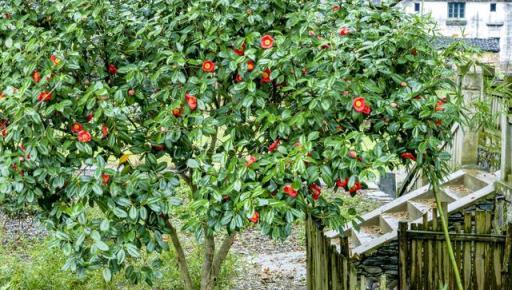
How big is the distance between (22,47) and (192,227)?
5.50 ft

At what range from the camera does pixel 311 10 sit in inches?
165

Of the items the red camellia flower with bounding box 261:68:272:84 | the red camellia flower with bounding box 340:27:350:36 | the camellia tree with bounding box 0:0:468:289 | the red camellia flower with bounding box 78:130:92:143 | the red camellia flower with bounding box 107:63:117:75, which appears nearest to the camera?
the camellia tree with bounding box 0:0:468:289

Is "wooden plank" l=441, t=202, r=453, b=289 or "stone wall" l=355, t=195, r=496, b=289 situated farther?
"stone wall" l=355, t=195, r=496, b=289

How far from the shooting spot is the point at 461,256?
17.8 ft

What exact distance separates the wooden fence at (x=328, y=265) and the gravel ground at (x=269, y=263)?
1749 mm

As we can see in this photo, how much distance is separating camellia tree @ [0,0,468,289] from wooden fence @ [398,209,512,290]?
62.0 inches

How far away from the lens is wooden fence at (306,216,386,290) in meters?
4.18

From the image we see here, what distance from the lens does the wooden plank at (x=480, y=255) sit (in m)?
5.25

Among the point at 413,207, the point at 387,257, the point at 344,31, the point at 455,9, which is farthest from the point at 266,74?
the point at 455,9

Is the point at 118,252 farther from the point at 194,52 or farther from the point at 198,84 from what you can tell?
the point at 194,52

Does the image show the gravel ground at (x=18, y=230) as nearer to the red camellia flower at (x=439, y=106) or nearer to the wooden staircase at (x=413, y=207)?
the wooden staircase at (x=413, y=207)

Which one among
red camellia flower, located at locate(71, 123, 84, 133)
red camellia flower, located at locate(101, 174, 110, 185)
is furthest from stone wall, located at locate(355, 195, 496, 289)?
red camellia flower, located at locate(71, 123, 84, 133)

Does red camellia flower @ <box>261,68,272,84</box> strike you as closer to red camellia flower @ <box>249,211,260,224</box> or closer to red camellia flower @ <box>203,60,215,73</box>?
red camellia flower @ <box>203,60,215,73</box>

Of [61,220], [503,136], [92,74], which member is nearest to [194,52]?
[92,74]
